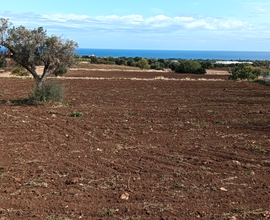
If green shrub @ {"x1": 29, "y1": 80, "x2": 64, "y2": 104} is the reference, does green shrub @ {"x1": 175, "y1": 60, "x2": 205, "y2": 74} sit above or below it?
above

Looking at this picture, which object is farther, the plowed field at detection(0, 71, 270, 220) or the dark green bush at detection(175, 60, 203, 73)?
the dark green bush at detection(175, 60, 203, 73)

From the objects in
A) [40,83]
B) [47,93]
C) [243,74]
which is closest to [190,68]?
[243,74]

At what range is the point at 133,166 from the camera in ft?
23.3

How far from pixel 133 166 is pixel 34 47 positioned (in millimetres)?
9589

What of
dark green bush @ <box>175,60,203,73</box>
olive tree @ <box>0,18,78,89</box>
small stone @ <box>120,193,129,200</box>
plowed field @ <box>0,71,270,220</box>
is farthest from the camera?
dark green bush @ <box>175,60,203,73</box>

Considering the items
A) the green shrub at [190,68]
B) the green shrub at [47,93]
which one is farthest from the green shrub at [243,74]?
the green shrub at [47,93]

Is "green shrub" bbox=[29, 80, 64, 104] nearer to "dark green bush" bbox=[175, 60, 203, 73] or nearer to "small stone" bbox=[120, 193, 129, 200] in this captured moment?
"small stone" bbox=[120, 193, 129, 200]

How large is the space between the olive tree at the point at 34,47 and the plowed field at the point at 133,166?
2.89 metres

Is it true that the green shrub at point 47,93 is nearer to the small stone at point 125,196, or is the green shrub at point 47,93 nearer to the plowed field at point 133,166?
the plowed field at point 133,166

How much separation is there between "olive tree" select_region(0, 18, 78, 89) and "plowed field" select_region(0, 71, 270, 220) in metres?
2.89

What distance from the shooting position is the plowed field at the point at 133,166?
200 inches

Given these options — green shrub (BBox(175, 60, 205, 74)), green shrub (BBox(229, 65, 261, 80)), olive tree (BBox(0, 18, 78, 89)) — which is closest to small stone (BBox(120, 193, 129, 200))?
olive tree (BBox(0, 18, 78, 89))

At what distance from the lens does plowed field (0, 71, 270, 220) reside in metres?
5.08

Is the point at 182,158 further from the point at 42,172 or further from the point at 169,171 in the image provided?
the point at 42,172
